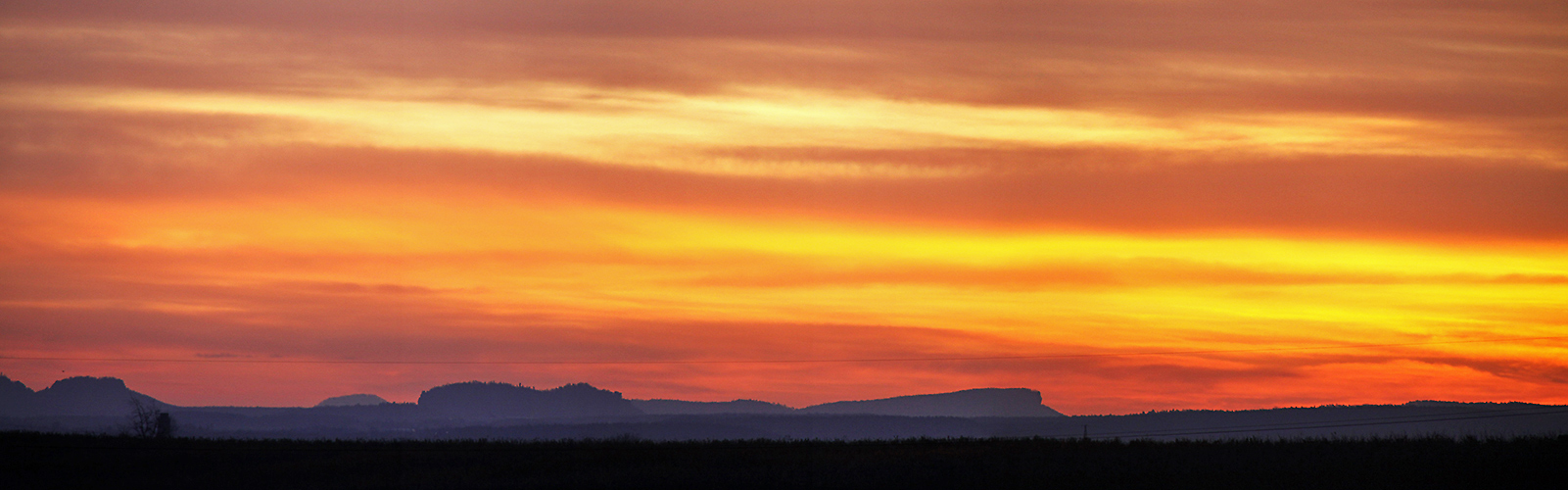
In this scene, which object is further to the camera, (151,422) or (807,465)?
(151,422)

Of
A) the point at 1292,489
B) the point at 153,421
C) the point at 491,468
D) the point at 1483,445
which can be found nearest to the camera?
the point at 1292,489

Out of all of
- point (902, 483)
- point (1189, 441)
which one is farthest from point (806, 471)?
point (1189, 441)

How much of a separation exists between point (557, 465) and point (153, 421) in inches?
1545

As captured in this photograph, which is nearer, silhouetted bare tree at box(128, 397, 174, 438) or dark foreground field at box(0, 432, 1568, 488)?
dark foreground field at box(0, 432, 1568, 488)

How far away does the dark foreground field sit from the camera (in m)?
56.3

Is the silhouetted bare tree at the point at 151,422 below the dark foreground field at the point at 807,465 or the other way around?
the other way around

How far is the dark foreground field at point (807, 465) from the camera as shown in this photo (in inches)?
2216

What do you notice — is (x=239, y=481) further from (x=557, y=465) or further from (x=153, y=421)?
(x=153, y=421)

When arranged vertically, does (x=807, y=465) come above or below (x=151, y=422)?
below

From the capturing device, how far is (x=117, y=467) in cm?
6475

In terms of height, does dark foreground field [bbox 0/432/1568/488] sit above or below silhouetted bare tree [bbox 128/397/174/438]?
below

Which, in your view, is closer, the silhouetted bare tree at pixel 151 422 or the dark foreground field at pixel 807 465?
the dark foreground field at pixel 807 465

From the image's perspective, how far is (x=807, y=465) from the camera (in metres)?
62.0

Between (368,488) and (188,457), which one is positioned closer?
(368,488)
